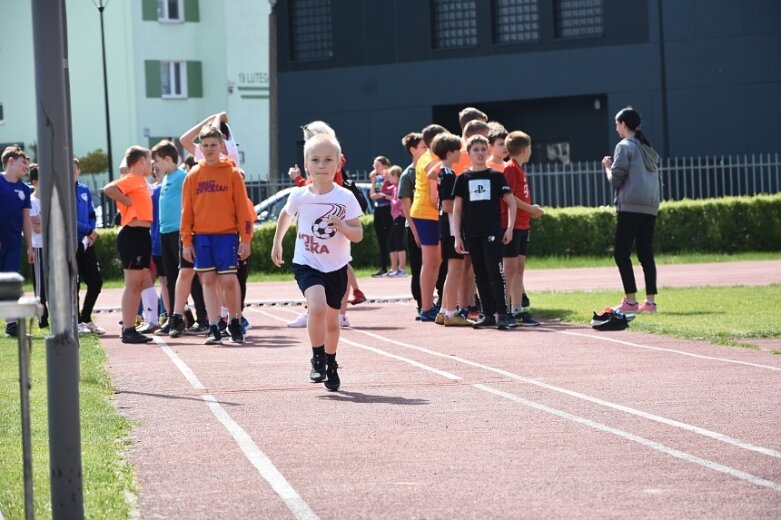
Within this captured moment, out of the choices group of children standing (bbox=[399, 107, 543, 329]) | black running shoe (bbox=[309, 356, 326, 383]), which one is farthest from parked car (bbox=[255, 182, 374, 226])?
black running shoe (bbox=[309, 356, 326, 383])

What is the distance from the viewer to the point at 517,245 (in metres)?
14.4

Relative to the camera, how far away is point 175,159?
46.0 feet

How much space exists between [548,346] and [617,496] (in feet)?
19.8

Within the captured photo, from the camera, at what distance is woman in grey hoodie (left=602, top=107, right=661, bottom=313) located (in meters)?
14.7

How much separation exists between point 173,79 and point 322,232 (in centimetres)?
5128

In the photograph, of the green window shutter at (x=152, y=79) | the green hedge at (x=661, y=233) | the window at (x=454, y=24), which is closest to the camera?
the green hedge at (x=661, y=233)

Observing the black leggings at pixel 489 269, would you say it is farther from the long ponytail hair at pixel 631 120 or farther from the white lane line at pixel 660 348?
the long ponytail hair at pixel 631 120

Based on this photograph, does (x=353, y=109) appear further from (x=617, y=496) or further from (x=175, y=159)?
(x=617, y=496)

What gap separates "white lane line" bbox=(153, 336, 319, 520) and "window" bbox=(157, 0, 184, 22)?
51.3 meters

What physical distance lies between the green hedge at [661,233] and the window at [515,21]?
16.4m

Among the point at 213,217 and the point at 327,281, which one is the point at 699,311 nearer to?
the point at 213,217

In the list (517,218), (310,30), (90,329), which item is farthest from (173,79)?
(517,218)

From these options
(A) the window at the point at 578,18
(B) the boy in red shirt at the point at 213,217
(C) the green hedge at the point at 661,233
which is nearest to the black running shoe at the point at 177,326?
(B) the boy in red shirt at the point at 213,217

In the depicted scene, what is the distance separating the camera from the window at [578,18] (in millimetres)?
41688
